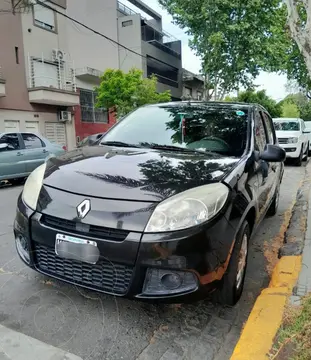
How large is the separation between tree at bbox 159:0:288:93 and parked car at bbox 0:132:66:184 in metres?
15.0

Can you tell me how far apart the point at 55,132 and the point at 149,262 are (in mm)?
17483

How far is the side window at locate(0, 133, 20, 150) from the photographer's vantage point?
826 cm

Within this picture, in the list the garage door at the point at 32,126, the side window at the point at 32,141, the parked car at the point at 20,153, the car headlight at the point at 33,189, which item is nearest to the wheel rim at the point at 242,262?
the car headlight at the point at 33,189

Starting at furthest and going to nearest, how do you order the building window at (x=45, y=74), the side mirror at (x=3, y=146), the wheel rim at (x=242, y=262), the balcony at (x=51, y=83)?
the building window at (x=45, y=74), the balcony at (x=51, y=83), the side mirror at (x=3, y=146), the wheel rim at (x=242, y=262)

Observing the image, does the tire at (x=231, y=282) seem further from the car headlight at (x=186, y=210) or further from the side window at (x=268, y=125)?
the side window at (x=268, y=125)

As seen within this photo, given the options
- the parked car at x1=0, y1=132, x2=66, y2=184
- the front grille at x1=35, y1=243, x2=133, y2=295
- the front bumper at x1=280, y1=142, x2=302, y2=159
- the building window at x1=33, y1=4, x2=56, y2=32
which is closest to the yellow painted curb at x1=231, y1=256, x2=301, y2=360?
the front grille at x1=35, y1=243, x2=133, y2=295

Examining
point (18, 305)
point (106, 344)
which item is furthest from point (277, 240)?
point (18, 305)

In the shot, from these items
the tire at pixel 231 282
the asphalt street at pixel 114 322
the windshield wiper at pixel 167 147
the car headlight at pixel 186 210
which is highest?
the windshield wiper at pixel 167 147

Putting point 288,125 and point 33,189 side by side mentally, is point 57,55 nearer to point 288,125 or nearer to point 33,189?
point 288,125

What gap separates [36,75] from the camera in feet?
54.9

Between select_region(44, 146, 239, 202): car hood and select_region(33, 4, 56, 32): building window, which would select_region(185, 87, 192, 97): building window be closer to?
select_region(33, 4, 56, 32): building window

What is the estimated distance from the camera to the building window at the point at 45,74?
16672 millimetres

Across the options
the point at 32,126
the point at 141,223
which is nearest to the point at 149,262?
the point at 141,223

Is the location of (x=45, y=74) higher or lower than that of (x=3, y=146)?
higher
